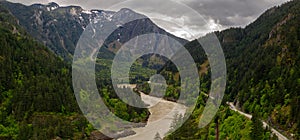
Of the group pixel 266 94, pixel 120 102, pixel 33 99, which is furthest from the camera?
pixel 120 102

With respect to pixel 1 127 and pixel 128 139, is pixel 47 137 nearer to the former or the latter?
pixel 1 127

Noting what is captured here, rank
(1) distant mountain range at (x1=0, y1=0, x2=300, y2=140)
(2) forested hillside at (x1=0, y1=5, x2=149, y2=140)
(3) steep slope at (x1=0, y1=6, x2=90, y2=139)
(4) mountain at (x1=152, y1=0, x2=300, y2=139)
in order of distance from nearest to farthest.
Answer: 1. (4) mountain at (x1=152, y1=0, x2=300, y2=139)
2. (1) distant mountain range at (x1=0, y1=0, x2=300, y2=140)
3. (3) steep slope at (x1=0, y1=6, x2=90, y2=139)
4. (2) forested hillside at (x1=0, y1=5, x2=149, y2=140)

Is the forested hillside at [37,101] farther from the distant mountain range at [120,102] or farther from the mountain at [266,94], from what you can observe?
the mountain at [266,94]

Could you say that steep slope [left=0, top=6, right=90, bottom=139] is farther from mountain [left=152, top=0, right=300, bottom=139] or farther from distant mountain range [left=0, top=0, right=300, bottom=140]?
mountain [left=152, top=0, right=300, bottom=139]

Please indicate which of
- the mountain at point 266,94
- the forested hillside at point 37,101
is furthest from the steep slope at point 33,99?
the mountain at point 266,94

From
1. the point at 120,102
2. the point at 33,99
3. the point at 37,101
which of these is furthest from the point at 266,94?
the point at 33,99

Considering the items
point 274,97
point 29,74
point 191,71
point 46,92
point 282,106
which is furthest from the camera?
point 191,71

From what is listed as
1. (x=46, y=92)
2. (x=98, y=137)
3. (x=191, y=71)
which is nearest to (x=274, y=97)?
(x=98, y=137)

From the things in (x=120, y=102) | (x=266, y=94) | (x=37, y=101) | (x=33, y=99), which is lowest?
(x=120, y=102)

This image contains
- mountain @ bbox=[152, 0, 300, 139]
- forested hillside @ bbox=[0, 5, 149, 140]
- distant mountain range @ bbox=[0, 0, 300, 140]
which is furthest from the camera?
forested hillside @ bbox=[0, 5, 149, 140]

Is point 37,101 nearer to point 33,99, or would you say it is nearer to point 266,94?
point 33,99

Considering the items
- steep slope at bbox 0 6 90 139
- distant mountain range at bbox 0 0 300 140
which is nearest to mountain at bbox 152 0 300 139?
distant mountain range at bbox 0 0 300 140
